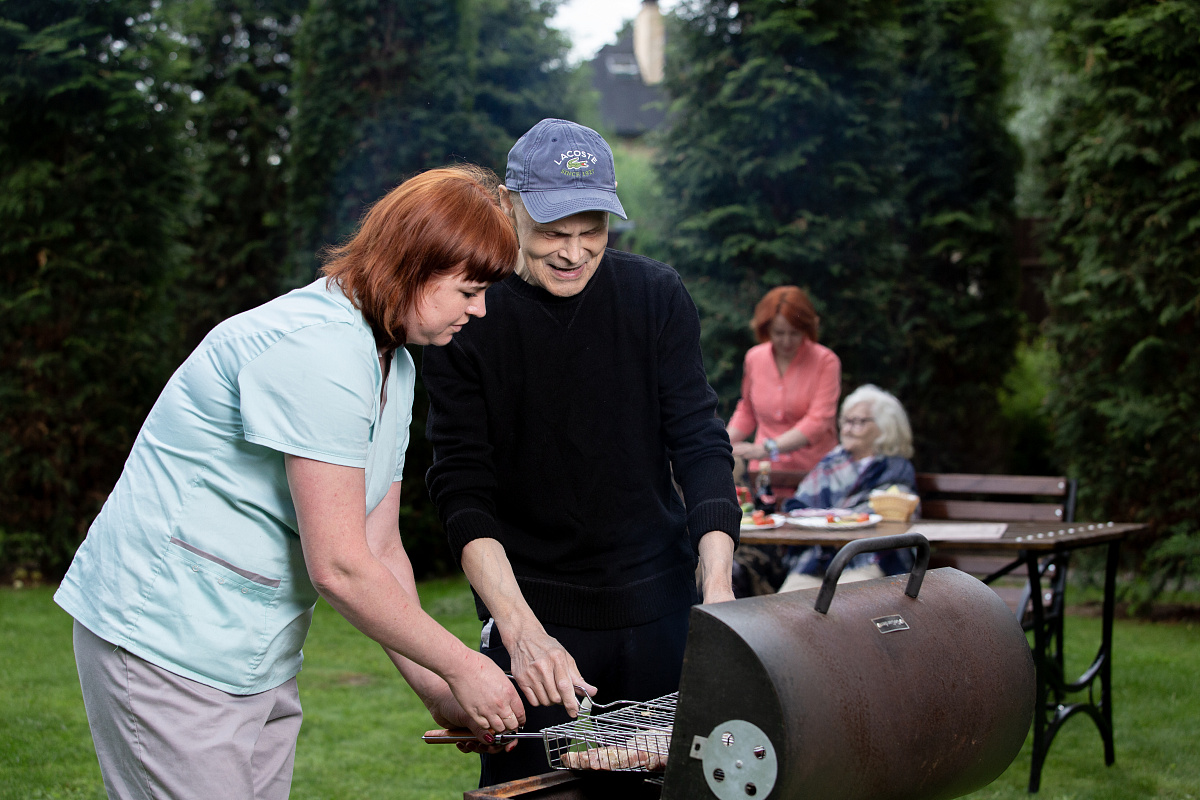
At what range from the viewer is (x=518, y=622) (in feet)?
6.07

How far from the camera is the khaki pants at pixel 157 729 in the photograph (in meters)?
1.52

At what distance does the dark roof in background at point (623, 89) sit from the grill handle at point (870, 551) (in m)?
29.5

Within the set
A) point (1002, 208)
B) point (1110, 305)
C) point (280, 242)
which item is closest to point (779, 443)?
point (1110, 305)

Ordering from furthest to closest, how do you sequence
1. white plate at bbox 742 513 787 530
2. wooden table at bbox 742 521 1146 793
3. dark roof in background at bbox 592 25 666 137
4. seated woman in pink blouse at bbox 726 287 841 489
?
1. dark roof in background at bbox 592 25 666 137
2. seated woman in pink blouse at bbox 726 287 841 489
3. white plate at bbox 742 513 787 530
4. wooden table at bbox 742 521 1146 793

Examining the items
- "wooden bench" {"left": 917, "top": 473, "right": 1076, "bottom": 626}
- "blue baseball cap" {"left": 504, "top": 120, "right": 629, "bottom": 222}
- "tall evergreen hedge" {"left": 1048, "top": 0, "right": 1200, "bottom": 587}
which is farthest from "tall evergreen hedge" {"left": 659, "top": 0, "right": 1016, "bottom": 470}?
"blue baseball cap" {"left": 504, "top": 120, "right": 629, "bottom": 222}

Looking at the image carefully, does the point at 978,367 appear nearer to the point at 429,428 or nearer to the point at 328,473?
the point at 429,428

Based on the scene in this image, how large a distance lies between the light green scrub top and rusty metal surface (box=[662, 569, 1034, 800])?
1.93ft

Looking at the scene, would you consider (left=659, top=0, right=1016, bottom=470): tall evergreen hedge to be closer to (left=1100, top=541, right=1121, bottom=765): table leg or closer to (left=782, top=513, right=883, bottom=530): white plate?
(left=782, top=513, right=883, bottom=530): white plate

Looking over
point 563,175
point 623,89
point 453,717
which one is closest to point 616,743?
point 453,717

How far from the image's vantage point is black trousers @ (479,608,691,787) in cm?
199

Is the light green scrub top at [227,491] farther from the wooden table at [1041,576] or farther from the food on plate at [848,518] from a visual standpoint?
the food on plate at [848,518]

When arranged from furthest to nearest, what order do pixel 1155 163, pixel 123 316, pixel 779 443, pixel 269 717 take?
1. pixel 123 316
2. pixel 1155 163
3. pixel 779 443
4. pixel 269 717

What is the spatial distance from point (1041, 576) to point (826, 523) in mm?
796

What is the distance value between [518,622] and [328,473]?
1.73 feet
